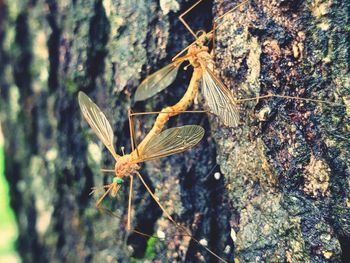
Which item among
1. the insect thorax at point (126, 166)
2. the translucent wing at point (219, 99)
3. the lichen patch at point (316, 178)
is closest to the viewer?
the lichen patch at point (316, 178)

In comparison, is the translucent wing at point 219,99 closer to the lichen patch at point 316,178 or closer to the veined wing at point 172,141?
the veined wing at point 172,141

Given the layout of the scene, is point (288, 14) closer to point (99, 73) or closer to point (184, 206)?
point (184, 206)

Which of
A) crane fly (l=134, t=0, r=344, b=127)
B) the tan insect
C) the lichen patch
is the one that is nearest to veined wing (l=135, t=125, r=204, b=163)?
the tan insect

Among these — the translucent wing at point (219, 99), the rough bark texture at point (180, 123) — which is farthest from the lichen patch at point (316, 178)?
the translucent wing at point (219, 99)

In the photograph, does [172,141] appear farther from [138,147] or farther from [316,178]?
[316,178]

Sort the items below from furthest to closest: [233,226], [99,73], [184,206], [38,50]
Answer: [38,50], [99,73], [184,206], [233,226]

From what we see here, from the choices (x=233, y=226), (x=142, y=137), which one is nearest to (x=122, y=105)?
(x=142, y=137)
